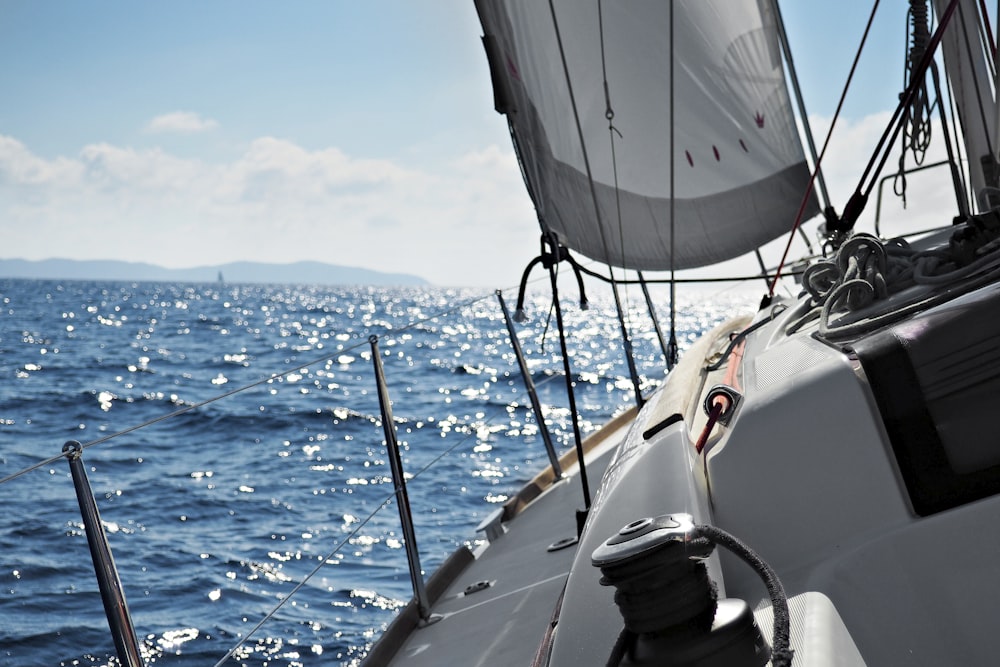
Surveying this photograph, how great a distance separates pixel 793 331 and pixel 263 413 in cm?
633

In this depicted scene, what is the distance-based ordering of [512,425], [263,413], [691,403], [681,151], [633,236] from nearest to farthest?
[691,403]
[633,236]
[681,151]
[512,425]
[263,413]

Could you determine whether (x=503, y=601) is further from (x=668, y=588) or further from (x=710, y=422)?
(x=668, y=588)

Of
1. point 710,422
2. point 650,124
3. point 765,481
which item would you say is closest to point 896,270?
point 710,422

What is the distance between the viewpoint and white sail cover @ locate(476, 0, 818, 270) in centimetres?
235

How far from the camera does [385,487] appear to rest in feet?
15.7

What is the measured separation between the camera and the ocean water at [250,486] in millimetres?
2848

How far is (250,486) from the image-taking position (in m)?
4.93

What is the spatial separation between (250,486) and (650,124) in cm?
296

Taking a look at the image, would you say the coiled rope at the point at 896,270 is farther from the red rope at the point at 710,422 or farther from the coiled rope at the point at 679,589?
the coiled rope at the point at 679,589

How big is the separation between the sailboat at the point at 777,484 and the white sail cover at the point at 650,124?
0.01 metres

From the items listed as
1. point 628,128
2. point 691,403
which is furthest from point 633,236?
point 691,403

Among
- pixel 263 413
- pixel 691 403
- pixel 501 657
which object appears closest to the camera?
pixel 501 657

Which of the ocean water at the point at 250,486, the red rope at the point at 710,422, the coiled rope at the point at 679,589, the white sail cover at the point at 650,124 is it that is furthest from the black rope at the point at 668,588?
the white sail cover at the point at 650,124

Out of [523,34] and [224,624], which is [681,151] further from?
[224,624]
